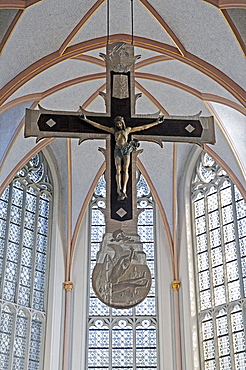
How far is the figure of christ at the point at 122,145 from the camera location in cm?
844

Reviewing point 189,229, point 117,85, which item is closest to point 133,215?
point 117,85

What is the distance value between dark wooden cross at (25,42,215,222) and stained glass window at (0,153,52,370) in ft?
20.2

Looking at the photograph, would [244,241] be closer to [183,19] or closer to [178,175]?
[178,175]

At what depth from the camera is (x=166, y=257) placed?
50.4ft

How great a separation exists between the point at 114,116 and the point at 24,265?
6.65 m

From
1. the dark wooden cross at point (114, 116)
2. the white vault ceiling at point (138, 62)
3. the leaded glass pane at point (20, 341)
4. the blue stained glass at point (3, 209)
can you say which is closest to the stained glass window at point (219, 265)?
the white vault ceiling at point (138, 62)

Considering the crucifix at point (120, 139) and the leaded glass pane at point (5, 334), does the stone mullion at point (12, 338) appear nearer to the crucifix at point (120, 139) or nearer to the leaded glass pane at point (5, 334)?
the leaded glass pane at point (5, 334)

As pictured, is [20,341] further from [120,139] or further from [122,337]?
[120,139]

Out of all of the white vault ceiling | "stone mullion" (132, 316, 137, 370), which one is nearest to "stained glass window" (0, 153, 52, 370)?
the white vault ceiling

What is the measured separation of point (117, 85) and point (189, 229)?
23.0 ft

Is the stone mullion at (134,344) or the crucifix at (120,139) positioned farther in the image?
the stone mullion at (134,344)

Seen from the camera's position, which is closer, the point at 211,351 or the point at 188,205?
the point at 211,351

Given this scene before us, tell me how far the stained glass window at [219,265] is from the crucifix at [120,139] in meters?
5.83

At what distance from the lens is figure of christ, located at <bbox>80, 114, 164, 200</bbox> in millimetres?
8436
